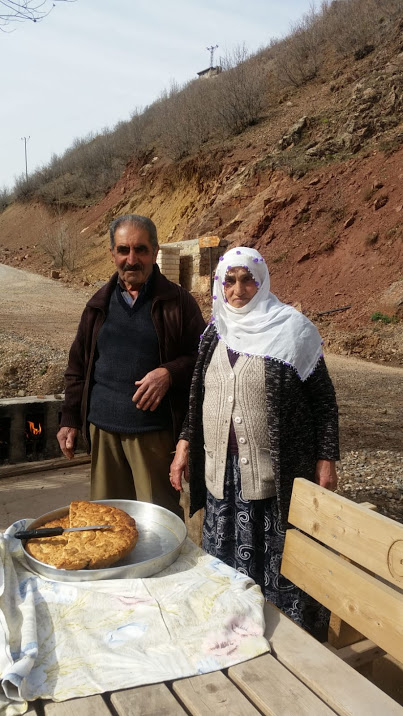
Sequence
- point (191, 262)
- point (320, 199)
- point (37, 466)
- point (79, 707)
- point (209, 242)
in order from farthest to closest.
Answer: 1. point (191, 262)
2. point (209, 242)
3. point (320, 199)
4. point (37, 466)
5. point (79, 707)

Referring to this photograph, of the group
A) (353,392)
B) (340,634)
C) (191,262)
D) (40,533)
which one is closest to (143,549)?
(40,533)

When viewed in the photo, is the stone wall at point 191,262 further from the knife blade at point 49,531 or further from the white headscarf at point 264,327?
the knife blade at point 49,531

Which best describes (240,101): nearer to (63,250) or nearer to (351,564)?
(63,250)

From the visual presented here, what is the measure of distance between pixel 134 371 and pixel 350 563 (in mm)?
1241

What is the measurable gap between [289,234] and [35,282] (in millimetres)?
10398

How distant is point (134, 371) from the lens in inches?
102

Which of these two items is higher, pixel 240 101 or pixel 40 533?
pixel 240 101

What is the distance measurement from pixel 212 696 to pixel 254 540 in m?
1.16

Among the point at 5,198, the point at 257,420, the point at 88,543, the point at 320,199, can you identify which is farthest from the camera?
the point at 5,198

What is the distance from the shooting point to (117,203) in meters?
27.8

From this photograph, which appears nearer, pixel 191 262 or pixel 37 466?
pixel 37 466

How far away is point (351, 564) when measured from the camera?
5.90ft

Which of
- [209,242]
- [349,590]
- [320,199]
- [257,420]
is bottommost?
[349,590]

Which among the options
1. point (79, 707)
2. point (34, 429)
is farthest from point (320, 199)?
point (79, 707)
